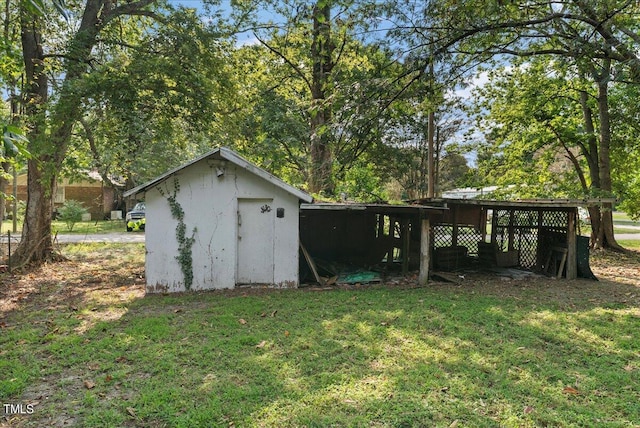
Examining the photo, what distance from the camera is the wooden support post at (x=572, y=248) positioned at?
9836 millimetres

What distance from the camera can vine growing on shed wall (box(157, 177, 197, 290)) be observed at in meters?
8.53

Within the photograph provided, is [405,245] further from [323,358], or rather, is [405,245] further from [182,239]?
[323,358]

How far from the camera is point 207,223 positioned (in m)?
8.66

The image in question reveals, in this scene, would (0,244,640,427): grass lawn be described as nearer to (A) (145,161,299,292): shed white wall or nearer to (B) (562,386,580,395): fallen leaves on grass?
(B) (562,386,580,395): fallen leaves on grass

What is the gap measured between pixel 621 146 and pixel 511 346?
14.8 metres

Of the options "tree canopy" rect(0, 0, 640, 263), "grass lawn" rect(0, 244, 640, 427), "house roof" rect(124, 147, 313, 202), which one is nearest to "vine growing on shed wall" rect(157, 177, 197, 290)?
"house roof" rect(124, 147, 313, 202)

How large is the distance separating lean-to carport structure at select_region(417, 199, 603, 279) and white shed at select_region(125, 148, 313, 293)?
395cm

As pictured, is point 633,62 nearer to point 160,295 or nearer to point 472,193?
point 160,295

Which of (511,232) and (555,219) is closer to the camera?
(555,219)

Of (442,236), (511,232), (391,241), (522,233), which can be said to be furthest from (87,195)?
(522,233)

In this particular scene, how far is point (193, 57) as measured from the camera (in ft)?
33.3

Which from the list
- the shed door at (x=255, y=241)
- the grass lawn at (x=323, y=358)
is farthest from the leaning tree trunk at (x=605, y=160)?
the shed door at (x=255, y=241)

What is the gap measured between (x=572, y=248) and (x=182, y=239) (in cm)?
952

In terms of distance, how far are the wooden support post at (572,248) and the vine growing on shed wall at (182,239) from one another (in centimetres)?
913
